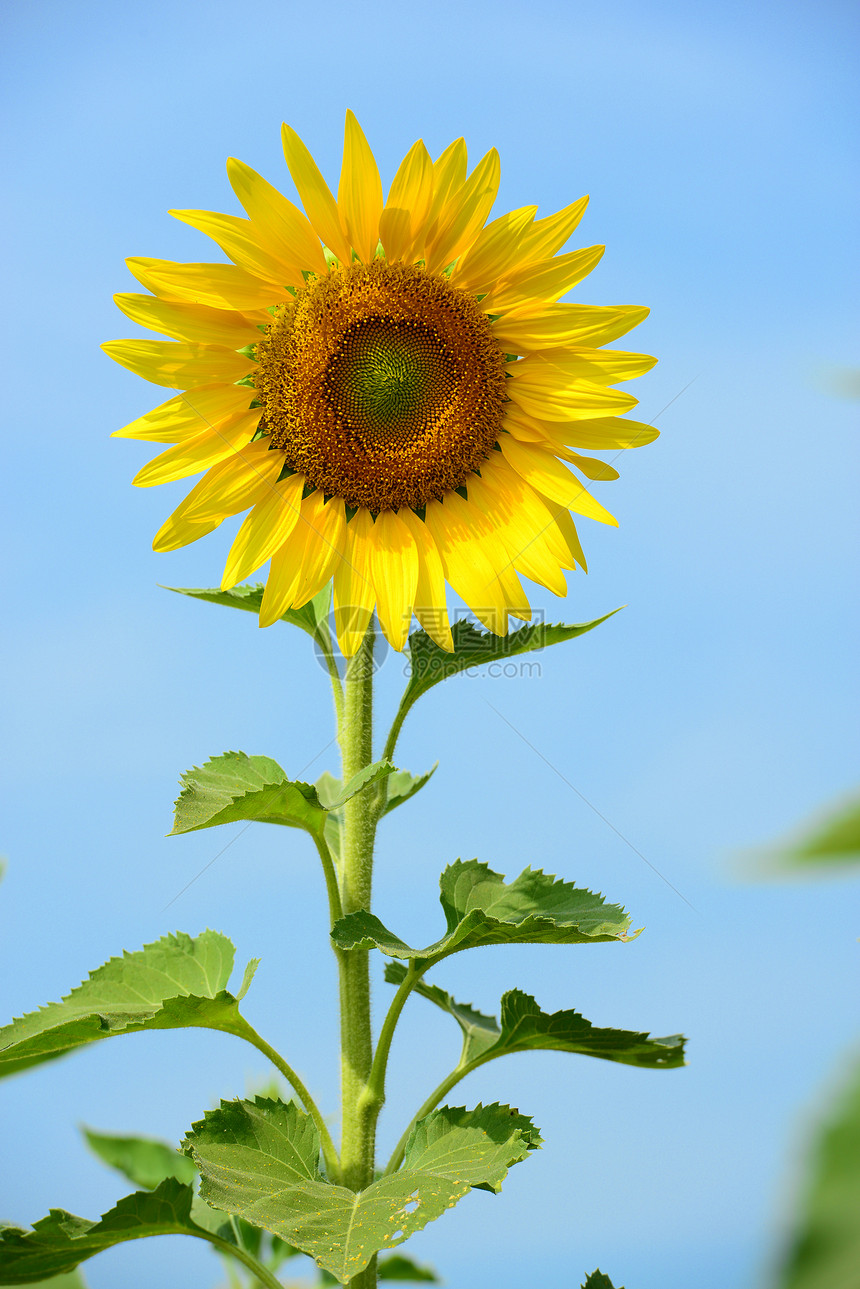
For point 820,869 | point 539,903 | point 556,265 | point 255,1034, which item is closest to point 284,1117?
point 255,1034

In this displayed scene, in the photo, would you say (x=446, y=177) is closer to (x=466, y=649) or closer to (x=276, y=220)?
(x=276, y=220)

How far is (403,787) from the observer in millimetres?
2744

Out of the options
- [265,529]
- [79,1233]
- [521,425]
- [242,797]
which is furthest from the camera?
[521,425]

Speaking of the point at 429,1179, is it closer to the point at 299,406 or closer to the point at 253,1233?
the point at 253,1233

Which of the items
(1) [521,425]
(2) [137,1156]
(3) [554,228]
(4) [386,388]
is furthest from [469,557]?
(2) [137,1156]

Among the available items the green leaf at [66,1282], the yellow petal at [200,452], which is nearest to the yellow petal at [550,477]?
the yellow petal at [200,452]

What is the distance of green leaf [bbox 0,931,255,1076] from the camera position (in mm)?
2273

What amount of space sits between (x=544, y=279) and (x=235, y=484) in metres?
0.90

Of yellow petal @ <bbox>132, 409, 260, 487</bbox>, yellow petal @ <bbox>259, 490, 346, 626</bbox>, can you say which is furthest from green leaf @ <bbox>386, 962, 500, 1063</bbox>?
yellow petal @ <bbox>132, 409, 260, 487</bbox>

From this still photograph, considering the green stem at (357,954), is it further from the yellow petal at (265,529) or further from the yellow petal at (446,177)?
the yellow petal at (446,177)

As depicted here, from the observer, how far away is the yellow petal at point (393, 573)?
2.57m

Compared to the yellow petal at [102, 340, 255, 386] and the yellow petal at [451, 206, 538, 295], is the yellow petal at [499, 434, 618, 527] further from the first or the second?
the yellow petal at [102, 340, 255, 386]

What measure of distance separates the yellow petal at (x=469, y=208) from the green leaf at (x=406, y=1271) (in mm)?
3043

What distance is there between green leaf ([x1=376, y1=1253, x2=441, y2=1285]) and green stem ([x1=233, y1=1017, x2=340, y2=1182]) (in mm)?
1240
